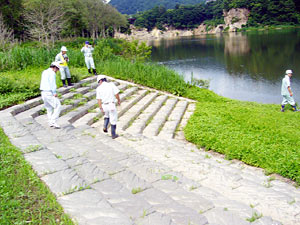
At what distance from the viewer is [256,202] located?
163 inches

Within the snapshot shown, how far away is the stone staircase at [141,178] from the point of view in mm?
3203

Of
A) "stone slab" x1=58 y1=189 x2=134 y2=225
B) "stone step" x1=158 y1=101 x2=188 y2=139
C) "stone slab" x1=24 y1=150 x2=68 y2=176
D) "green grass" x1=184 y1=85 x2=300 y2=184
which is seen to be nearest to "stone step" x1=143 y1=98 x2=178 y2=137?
"stone step" x1=158 y1=101 x2=188 y2=139

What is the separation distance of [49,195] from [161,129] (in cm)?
548

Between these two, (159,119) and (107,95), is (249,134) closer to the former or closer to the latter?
(159,119)

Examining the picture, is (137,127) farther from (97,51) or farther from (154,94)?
(97,51)

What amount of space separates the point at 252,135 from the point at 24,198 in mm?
5797

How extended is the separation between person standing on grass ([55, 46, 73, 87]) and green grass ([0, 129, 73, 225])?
6.38 metres

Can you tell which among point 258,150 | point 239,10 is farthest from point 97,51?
point 239,10

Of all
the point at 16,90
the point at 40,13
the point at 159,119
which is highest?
the point at 40,13

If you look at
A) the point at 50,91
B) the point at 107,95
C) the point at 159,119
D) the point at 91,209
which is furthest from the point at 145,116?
the point at 91,209

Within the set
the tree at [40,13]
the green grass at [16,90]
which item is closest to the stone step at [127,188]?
the green grass at [16,90]

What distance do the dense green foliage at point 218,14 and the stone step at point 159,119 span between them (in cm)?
8148

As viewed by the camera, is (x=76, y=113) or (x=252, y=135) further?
(x=76, y=113)

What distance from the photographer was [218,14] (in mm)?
111500
